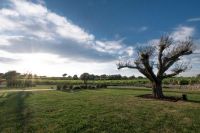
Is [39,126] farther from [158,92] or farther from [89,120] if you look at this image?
[158,92]

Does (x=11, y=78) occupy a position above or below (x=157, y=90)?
above

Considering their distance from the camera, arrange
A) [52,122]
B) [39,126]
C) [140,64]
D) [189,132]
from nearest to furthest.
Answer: [189,132] → [39,126] → [52,122] → [140,64]

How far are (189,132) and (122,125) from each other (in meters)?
3.17

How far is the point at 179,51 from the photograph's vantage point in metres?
22.8

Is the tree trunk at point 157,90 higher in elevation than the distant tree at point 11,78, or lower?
lower

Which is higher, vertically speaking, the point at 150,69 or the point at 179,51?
the point at 179,51

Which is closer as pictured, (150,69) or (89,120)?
(89,120)

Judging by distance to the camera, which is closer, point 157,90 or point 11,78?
point 157,90

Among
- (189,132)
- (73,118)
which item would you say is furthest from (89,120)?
(189,132)

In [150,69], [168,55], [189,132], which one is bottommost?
[189,132]

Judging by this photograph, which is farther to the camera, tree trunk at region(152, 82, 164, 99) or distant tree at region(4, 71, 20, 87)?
distant tree at region(4, 71, 20, 87)

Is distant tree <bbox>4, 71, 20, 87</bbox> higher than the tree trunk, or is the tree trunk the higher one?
distant tree <bbox>4, 71, 20, 87</bbox>

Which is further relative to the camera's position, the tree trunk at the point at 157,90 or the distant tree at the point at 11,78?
the distant tree at the point at 11,78

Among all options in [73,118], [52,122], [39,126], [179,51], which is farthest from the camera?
[179,51]
